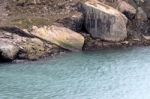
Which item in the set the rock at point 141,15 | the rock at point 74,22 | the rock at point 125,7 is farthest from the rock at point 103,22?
the rock at point 141,15

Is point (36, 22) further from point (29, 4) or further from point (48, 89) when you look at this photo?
point (48, 89)

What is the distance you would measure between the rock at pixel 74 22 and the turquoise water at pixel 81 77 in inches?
201

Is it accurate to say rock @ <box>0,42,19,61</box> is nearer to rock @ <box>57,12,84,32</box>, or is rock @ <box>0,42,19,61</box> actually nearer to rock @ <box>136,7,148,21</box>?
rock @ <box>57,12,84,32</box>

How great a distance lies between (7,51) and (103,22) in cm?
1595

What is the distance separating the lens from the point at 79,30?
249 feet

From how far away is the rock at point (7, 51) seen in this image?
2539 inches

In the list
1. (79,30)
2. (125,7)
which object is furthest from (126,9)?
(79,30)

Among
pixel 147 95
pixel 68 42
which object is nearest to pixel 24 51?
pixel 68 42

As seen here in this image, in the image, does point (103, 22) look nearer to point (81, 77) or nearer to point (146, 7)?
point (146, 7)

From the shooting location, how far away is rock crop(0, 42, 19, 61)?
64500 millimetres

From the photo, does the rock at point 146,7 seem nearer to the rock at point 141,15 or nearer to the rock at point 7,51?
the rock at point 141,15

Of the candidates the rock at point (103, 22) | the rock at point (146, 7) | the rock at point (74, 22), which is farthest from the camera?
the rock at point (146, 7)

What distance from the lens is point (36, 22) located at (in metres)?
72.9

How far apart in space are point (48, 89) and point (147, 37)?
27.2 metres
